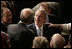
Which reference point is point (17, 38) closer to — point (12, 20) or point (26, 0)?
point (12, 20)

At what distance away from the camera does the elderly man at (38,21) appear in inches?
91.8

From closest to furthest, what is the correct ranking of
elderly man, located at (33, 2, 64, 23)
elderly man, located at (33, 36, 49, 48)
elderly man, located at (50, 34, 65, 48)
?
1. elderly man, located at (33, 36, 49, 48)
2. elderly man, located at (50, 34, 65, 48)
3. elderly man, located at (33, 2, 64, 23)

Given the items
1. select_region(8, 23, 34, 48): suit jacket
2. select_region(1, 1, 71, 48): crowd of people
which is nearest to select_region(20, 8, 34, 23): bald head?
select_region(1, 1, 71, 48): crowd of people

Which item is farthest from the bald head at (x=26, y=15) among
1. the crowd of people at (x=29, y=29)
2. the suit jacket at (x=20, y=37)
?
the suit jacket at (x=20, y=37)

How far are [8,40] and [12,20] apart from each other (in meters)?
0.29

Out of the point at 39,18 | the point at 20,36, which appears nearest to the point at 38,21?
the point at 39,18

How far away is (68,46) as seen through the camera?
89.7 inches

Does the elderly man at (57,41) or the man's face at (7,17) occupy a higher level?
the man's face at (7,17)

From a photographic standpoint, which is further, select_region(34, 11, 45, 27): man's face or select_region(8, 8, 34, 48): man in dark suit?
select_region(34, 11, 45, 27): man's face

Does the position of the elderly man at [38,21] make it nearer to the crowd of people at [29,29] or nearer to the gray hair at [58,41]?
the crowd of people at [29,29]

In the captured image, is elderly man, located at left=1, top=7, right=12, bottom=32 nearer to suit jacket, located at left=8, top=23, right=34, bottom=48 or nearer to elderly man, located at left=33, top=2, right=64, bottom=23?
suit jacket, located at left=8, top=23, right=34, bottom=48

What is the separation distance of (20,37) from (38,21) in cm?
30

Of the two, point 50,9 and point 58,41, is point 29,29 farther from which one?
point 50,9

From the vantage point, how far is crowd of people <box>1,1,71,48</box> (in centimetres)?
214
